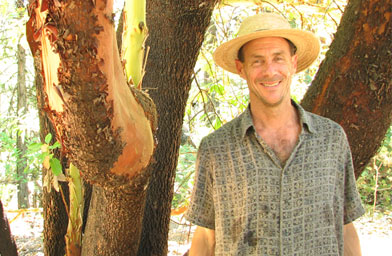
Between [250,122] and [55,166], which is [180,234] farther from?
[250,122]

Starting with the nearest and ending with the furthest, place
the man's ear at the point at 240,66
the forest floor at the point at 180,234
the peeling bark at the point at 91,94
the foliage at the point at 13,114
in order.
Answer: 1. the peeling bark at the point at 91,94
2. the man's ear at the point at 240,66
3. the forest floor at the point at 180,234
4. the foliage at the point at 13,114

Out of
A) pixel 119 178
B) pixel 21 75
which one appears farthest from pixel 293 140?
pixel 21 75

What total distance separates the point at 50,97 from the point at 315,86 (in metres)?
1.70

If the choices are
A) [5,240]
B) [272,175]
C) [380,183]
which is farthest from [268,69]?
[380,183]

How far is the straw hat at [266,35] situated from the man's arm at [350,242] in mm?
834

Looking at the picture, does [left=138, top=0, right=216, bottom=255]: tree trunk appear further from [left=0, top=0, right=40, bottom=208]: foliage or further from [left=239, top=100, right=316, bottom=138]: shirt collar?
[left=0, top=0, right=40, bottom=208]: foliage

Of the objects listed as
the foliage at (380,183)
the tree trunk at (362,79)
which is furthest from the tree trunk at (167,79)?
the foliage at (380,183)

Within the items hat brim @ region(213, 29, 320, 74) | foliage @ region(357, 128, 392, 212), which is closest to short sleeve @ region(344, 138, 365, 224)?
hat brim @ region(213, 29, 320, 74)

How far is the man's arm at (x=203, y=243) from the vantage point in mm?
1956

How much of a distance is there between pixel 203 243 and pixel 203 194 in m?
0.22

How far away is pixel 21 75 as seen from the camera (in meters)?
9.30

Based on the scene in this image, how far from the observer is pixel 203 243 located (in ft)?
6.48

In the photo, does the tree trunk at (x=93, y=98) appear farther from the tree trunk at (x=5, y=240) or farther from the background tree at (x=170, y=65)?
the tree trunk at (x=5, y=240)

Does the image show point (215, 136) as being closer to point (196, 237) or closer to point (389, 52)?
point (196, 237)
